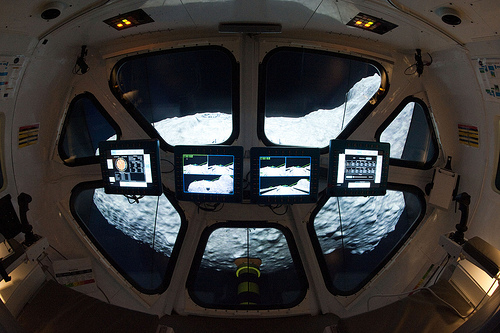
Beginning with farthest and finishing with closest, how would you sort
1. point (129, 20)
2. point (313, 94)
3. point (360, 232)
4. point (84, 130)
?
point (360, 232) → point (313, 94) → point (84, 130) → point (129, 20)

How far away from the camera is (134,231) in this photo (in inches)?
157

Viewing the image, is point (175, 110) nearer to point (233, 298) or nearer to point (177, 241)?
point (177, 241)

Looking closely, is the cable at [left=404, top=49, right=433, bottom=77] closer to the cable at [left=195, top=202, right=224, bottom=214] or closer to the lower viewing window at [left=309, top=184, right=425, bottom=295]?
the lower viewing window at [left=309, top=184, right=425, bottom=295]

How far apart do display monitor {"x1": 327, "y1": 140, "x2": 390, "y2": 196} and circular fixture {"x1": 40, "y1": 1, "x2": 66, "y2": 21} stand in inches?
89.6

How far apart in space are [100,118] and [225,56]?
152cm

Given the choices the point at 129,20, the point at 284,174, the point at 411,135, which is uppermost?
the point at 129,20

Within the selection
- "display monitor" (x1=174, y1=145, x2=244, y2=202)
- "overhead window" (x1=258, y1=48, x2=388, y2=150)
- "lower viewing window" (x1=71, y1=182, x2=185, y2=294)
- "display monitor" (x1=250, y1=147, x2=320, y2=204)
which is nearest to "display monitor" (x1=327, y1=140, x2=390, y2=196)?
"display monitor" (x1=250, y1=147, x2=320, y2=204)

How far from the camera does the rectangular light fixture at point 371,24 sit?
2.57 metres

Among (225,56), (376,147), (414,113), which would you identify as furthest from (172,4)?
(414,113)

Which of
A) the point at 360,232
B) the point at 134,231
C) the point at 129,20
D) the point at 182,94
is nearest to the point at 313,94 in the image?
the point at 182,94

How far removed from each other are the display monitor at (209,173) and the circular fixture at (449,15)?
1771 mm

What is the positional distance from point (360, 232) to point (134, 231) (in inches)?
111

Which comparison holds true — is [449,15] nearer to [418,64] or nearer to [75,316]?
[418,64]

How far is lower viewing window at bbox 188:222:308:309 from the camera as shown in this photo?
3.78 metres
